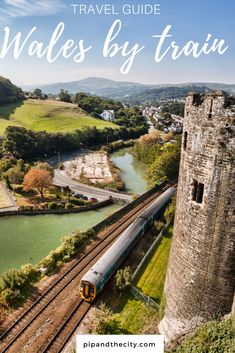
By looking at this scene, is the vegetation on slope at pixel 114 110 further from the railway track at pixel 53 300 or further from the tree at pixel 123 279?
the tree at pixel 123 279

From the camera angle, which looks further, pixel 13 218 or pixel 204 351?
pixel 13 218

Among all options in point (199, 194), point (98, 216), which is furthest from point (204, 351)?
point (98, 216)

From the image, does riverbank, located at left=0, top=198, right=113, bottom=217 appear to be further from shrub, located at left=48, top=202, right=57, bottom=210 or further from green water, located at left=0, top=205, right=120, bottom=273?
green water, located at left=0, top=205, right=120, bottom=273

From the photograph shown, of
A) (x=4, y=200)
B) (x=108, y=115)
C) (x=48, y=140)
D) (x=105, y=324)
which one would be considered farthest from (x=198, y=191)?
(x=108, y=115)

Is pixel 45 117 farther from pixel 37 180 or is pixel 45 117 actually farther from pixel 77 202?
pixel 77 202

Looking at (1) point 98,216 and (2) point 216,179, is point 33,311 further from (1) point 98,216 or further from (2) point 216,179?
(1) point 98,216
